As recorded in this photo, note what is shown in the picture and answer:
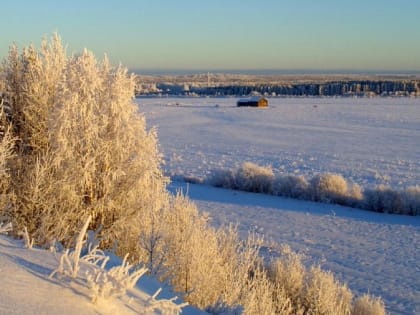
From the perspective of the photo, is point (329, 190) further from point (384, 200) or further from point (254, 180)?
point (254, 180)

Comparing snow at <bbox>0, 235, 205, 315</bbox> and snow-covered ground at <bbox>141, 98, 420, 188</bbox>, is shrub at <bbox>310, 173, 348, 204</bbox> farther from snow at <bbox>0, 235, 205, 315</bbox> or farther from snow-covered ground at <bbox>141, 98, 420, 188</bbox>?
snow at <bbox>0, 235, 205, 315</bbox>

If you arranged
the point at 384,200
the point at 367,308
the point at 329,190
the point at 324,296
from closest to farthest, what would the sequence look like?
the point at 324,296 → the point at 367,308 → the point at 384,200 → the point at 329,190

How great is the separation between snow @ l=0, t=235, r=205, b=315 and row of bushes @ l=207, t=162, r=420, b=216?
43.4 ft

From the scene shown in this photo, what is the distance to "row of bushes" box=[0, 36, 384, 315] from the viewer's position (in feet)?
21.3

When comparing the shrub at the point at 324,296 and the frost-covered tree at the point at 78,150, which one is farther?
the shrub at the point at 324,296

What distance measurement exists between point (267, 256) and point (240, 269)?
147 inches

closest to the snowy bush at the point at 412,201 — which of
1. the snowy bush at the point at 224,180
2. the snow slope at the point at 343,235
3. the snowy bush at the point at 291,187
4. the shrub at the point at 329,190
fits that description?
the snow slope at the point at 343,235

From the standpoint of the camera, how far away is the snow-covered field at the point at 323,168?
10.8 metres

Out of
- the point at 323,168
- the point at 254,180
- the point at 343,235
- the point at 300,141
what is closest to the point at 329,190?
the point at 254,180

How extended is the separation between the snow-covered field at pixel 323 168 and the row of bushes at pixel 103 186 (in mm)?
2753

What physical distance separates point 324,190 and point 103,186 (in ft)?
35.8

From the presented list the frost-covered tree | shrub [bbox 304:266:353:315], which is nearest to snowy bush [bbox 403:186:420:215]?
shrub [bbox 304:266:353:315]

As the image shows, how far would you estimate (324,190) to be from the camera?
17.1m

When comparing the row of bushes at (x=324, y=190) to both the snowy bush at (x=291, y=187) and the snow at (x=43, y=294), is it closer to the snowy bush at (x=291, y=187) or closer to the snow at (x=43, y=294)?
the snowy bush at (x=291, y=187)
